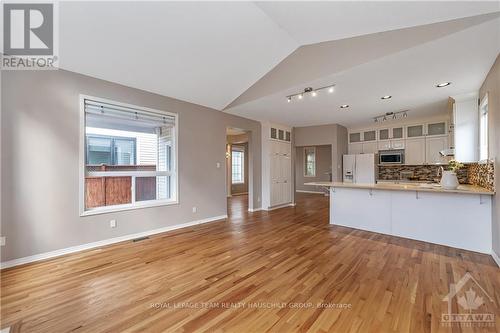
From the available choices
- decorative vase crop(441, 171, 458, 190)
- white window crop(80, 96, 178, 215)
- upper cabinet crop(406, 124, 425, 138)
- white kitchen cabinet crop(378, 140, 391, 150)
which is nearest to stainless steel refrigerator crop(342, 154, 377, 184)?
white kitchen cabinet crop(378, 140, 391, 150)

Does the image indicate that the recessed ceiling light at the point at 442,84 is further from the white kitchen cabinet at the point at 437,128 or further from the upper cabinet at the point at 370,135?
the upper cabinet at the point at 370,135

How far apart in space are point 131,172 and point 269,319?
3260mm

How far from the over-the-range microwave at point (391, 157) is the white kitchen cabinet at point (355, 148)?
62 centimetres

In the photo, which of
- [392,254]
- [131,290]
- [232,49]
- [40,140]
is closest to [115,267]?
[131,290]

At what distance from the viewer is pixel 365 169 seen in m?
6.86

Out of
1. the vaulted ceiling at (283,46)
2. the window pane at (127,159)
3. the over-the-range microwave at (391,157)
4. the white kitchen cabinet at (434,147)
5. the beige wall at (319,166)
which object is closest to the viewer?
the vaulted ceiling at (283,46)

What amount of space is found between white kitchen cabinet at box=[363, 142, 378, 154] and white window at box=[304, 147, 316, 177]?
350 centimetres

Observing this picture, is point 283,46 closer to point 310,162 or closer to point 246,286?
point 246,286

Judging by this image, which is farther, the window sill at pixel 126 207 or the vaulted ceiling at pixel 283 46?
the window sill at pixel 126 207

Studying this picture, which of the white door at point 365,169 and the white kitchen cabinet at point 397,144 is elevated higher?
the white kitchen cabinet at point 397,144

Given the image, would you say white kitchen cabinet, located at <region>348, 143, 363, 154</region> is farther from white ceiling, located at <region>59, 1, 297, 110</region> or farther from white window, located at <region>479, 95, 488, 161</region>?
white ceiling, located at <region>59, 1, 297, 110</region>

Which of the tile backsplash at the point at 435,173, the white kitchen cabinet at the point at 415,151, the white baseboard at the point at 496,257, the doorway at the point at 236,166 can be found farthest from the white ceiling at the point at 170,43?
the doorway at the point at 236,166

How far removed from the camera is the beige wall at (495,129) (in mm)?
2670

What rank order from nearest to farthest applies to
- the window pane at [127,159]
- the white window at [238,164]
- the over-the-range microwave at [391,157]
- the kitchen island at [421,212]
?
1. the kitchen island at [421,212]
2. the window pane at [127,159]
3. the over-the-range microwave at [391,157]
4. the white window at [238,164]
